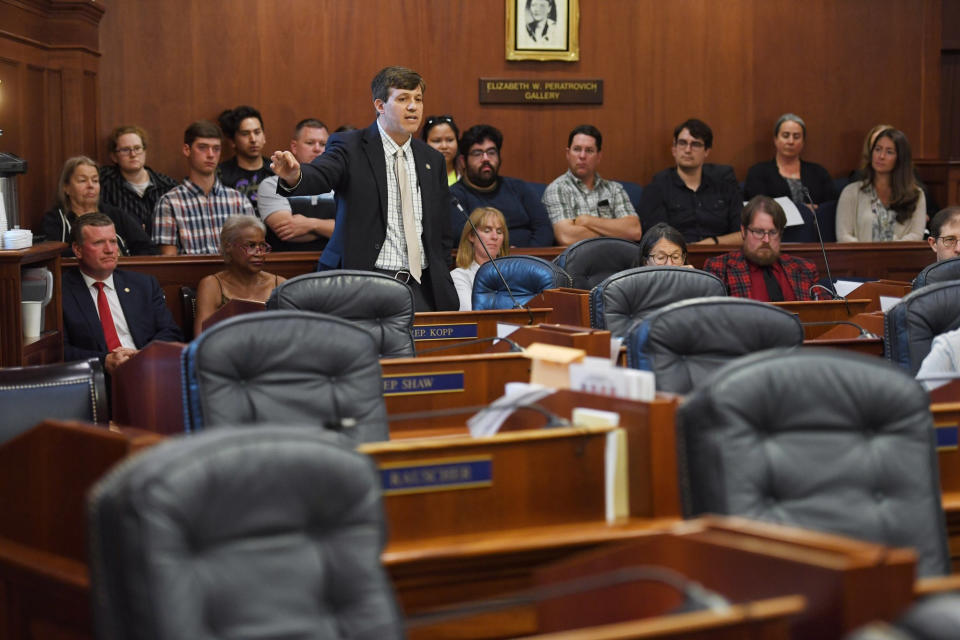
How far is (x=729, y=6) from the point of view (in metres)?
8.09

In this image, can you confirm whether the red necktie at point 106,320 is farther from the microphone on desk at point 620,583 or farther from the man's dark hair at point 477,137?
the microphone on desk at point 620,583

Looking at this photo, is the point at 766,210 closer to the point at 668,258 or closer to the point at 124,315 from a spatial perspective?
the point at 668,258

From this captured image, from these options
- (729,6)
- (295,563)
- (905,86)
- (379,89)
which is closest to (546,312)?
(379,89)

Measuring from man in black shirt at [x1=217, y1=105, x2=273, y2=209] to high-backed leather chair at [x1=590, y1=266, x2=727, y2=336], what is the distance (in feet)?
9.63

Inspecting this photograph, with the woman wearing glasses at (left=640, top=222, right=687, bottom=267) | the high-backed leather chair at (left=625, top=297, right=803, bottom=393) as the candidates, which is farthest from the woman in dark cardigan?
the high-backed leather chair at (left=625, top=297, right=803, bottom=393)

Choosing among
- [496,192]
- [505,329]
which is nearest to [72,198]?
[496,192]

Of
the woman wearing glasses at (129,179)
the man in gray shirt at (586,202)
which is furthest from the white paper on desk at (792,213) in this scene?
the woman wearing glasses at (129,179)

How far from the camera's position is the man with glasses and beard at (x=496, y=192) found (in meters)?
6.53

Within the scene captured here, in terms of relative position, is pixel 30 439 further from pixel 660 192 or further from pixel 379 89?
pixel 660 192

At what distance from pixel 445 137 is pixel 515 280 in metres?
1.74

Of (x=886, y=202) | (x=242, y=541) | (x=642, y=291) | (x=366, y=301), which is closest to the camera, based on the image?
(x=242, y=541)

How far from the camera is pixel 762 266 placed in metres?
5.45

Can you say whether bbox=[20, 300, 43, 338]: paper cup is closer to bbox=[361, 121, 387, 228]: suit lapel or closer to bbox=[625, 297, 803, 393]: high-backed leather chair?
bbox=[361, 121, 387, 228]: suit lapel

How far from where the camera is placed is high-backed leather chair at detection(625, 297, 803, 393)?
10.7 ft
